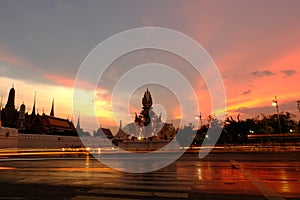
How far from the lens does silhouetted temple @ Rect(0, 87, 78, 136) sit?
8388 centimetres

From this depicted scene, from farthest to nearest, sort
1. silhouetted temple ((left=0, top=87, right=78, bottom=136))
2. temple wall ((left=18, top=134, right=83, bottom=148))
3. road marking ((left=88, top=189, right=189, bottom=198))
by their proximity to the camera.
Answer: silhouetted temple ((left=0, top=87, right=78, bottom=136))
temple wall ((left=18, top=134, right=83, bottom=148))
road marking ((left=88, top=189, right=189, bottom=198))

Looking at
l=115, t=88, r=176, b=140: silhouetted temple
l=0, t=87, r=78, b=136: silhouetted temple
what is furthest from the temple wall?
l=115, t=88, r=176, b=140: silhouetted temple

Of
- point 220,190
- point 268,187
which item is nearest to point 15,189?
point 220,190

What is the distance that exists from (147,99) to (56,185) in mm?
40431

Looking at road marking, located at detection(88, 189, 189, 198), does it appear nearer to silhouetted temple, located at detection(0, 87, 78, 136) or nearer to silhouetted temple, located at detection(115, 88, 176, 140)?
silhouetted temple, located at detection(115, 88, 176, 140)

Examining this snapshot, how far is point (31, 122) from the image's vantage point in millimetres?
89062

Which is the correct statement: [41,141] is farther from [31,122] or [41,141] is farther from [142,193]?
[142,193]

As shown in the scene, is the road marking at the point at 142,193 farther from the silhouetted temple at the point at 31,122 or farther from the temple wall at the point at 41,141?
the silhouetted temple at the point at 31,122

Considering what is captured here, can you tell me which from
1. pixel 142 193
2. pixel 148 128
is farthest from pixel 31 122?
pixel 142 193

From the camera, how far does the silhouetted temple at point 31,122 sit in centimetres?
8388

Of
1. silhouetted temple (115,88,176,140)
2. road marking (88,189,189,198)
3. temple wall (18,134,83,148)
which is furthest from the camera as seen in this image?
temple wall (18,134,83,148)

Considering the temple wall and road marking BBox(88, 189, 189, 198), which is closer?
road marking BBox(88, 189, 189, 198)

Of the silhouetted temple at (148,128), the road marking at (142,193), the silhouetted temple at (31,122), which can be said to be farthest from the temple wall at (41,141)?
the road marking at (142,193)

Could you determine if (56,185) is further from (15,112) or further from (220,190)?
(15,112)
